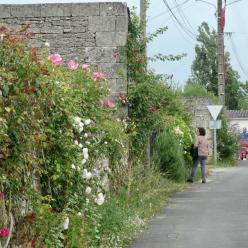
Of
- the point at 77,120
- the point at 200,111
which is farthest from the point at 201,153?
the point at 200,111

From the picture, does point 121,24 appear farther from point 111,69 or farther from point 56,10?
point 56,10

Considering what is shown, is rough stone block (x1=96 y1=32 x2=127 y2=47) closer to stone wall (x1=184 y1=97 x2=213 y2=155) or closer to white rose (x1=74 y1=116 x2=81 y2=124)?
white rose (x1=74 y1=116 x2=81 y2=124)

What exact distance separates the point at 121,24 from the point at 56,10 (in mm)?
1453

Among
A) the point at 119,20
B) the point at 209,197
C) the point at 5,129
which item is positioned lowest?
the point at 209,197

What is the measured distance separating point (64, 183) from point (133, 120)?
7.05m

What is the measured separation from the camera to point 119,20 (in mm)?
14797

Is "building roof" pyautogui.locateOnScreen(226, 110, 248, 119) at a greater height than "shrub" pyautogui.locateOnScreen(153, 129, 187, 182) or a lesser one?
greater

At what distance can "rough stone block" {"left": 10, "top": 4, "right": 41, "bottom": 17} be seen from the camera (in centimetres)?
1534

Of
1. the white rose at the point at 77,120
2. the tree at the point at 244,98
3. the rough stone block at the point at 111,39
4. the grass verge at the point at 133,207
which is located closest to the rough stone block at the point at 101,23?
the rough stone block at the point at 111,39

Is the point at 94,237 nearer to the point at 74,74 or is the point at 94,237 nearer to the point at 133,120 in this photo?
the point at 74,74

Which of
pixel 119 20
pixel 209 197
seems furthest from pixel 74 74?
pixel 209 197

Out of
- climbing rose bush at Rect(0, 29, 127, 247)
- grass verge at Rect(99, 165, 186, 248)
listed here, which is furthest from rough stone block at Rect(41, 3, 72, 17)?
climbing rose bush at Rect(0, 29, 127, 247)

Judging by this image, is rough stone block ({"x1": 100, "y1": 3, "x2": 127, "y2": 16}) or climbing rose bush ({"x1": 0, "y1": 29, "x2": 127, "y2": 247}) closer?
climbing rose bush ({"x1": 0, "y1": 29, "x2": 127, "y2": 247})

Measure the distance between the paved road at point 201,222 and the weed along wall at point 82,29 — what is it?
2843 mm
